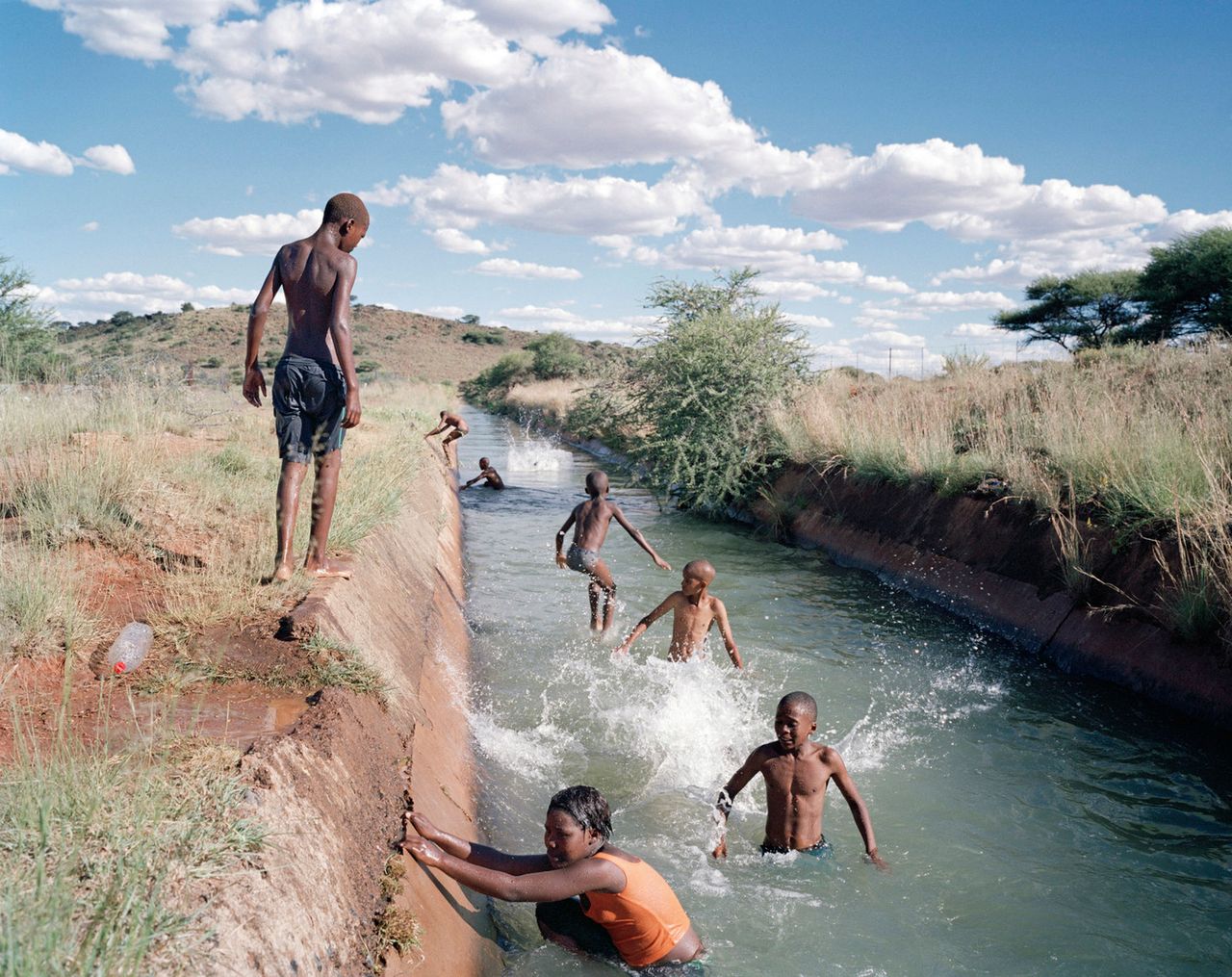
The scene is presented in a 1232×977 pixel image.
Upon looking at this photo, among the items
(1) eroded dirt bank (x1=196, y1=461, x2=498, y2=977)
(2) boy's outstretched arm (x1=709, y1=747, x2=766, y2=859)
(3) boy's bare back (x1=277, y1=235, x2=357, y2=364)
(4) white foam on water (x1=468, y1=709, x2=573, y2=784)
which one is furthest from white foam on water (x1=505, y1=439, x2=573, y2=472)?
(2) boy's outstretched arm (x1=709, y1=747, x2=766, y2=859)

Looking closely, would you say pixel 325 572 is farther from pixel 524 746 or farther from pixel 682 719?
pixel 682 719

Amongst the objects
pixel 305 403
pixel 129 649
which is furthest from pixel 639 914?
pixel 305 403

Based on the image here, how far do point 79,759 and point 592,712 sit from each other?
4740mm

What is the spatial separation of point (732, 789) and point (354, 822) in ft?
7.94

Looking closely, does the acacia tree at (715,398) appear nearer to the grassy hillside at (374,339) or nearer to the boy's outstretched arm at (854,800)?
the boy's outstretched arm at (854,800)

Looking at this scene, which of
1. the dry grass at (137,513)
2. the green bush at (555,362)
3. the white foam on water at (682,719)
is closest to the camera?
the dry grass at (137,513)

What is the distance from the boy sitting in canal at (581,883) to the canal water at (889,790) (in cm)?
21

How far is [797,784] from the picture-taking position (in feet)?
17.2

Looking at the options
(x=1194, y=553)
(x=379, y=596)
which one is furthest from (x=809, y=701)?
(x=1194, y=553)

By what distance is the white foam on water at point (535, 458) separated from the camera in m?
27.6

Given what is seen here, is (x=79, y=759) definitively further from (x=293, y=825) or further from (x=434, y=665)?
(x=434, y=665)

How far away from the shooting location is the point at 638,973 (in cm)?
415

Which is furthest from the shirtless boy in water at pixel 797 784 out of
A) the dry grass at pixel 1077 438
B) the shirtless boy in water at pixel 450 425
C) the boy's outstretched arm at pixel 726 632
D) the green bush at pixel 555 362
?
the green bush at pixel 555 362

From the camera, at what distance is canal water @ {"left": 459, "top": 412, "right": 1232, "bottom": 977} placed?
4.69 metres
